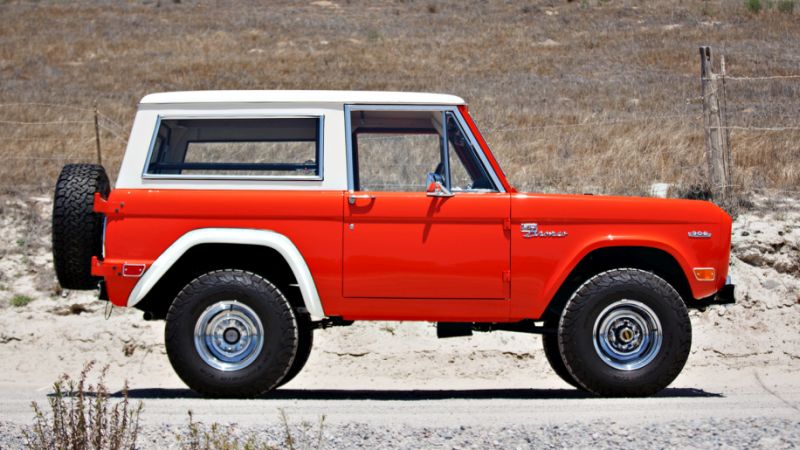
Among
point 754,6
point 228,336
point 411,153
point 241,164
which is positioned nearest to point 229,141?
point 241,164

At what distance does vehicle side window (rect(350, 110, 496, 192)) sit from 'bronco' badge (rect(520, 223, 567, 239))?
375 mm

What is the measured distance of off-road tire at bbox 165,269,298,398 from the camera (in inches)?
309

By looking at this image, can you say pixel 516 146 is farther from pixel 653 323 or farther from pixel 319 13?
pixel 319 13

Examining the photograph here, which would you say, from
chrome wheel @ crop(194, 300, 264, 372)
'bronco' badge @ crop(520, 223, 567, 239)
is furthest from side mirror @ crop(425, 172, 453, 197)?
chrome wheel @ crop(194, 300, 264, 372)

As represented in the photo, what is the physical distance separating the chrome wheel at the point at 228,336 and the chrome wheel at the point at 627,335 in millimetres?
2340

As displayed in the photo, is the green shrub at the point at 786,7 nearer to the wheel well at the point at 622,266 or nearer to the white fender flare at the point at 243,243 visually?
the wheel well at the point at 622,266

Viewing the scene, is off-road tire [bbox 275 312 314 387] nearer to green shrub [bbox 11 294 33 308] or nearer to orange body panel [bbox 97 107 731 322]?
orange body panel [bbox 97 107 731 322]

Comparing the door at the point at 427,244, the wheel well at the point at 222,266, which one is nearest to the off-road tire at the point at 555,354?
the door at the point at 427,244

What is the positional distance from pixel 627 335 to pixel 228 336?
2761 millimetres

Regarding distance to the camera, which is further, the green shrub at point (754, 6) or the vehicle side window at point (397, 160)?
the green shrub at point (754, 6)

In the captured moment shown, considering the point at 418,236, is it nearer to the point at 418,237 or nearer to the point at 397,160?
the point at 418,237

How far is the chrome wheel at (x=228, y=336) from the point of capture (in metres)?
7.89

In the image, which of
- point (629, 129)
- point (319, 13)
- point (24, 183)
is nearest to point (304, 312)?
point (24, 183)

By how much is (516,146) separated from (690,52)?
1655 cm
